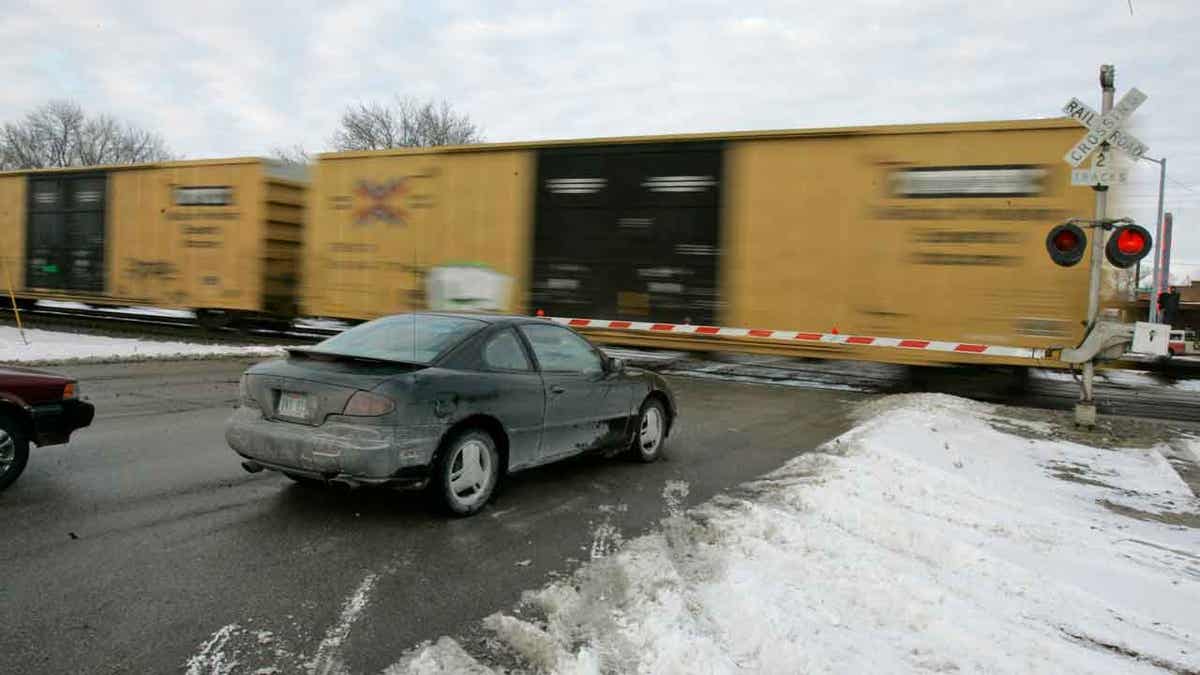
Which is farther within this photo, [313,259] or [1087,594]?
[313,259]

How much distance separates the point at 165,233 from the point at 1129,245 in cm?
1920

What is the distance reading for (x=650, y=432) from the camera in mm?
7273

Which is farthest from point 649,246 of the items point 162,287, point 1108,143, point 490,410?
point 162,287

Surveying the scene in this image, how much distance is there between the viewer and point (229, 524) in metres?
4.93

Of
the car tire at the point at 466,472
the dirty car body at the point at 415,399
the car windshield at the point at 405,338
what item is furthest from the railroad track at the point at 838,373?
the car tire at the point at 466,472

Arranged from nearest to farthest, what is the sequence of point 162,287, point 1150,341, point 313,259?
point 1150,341 < point 313,259 < point 162,287

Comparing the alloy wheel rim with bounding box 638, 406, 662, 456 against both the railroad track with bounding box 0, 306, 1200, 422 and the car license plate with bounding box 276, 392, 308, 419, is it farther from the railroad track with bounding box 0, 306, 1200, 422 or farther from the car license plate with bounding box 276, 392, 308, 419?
the railroad track with bounding box 0, 306, 1200, 422

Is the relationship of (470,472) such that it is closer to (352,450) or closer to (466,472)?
(466,472)

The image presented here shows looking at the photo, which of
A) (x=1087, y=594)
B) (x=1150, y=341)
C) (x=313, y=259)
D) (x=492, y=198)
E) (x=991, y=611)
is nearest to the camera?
(x=991, y=611)

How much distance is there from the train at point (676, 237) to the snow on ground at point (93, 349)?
1.98 metres

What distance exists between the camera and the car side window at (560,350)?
6.12 metres

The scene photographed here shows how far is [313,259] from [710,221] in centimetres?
885

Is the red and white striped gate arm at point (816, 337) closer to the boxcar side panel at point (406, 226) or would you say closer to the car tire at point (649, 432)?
the boxcar side panel at point (406, 226)

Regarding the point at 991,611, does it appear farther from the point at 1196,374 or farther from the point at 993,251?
the point at 1196,374
